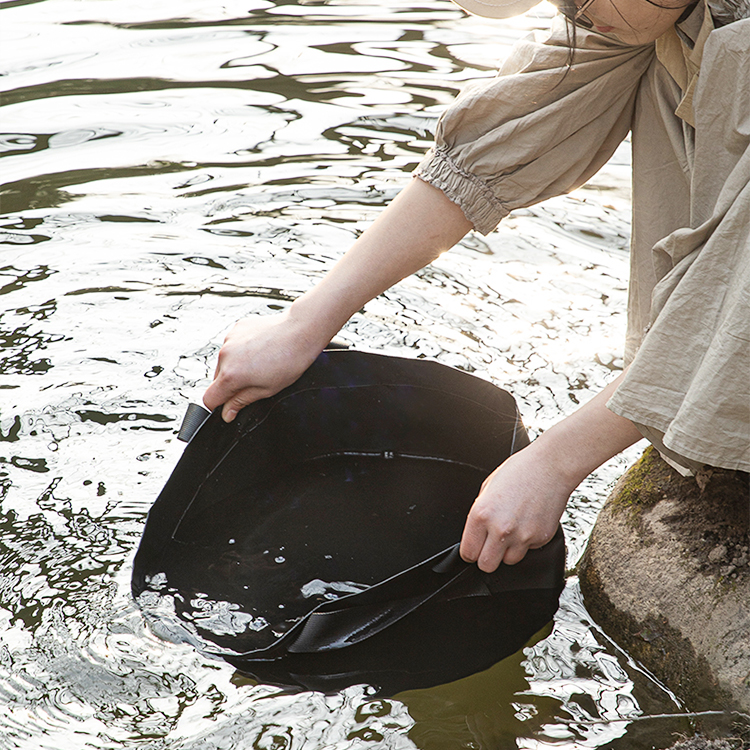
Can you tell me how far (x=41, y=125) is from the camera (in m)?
3.37

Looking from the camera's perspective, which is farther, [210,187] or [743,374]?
[210,187]

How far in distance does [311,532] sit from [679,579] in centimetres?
66

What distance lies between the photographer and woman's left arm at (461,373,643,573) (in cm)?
124

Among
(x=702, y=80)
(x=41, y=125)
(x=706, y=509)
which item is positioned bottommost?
(x=706, y=509)

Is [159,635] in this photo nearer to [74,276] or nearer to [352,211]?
[74,276]

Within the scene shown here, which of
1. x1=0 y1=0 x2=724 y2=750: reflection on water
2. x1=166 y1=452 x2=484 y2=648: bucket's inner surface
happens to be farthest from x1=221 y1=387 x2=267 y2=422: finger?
x1=0 y1=0 x2=724 y2=750: reflection on water

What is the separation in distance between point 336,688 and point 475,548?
30 centimetres

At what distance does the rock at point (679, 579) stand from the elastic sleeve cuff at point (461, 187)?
0.55 m

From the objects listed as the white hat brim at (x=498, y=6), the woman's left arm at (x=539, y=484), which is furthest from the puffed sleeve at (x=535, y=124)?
the woman's left arm at (x=539, y=484)

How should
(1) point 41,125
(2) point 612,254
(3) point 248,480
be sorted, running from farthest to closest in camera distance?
1. (1) point 41,125
2. (2) point 612,254
3. (3) point 248,480

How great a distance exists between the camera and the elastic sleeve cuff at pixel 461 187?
1.51m

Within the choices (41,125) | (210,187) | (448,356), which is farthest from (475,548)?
(41,125)

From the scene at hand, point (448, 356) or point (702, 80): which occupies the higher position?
point (702, 80)

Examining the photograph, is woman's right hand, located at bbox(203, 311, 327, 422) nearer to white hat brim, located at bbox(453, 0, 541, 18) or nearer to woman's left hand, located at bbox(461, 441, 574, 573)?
woman's left hand, located at bbox(461, 441, 574, 573)
